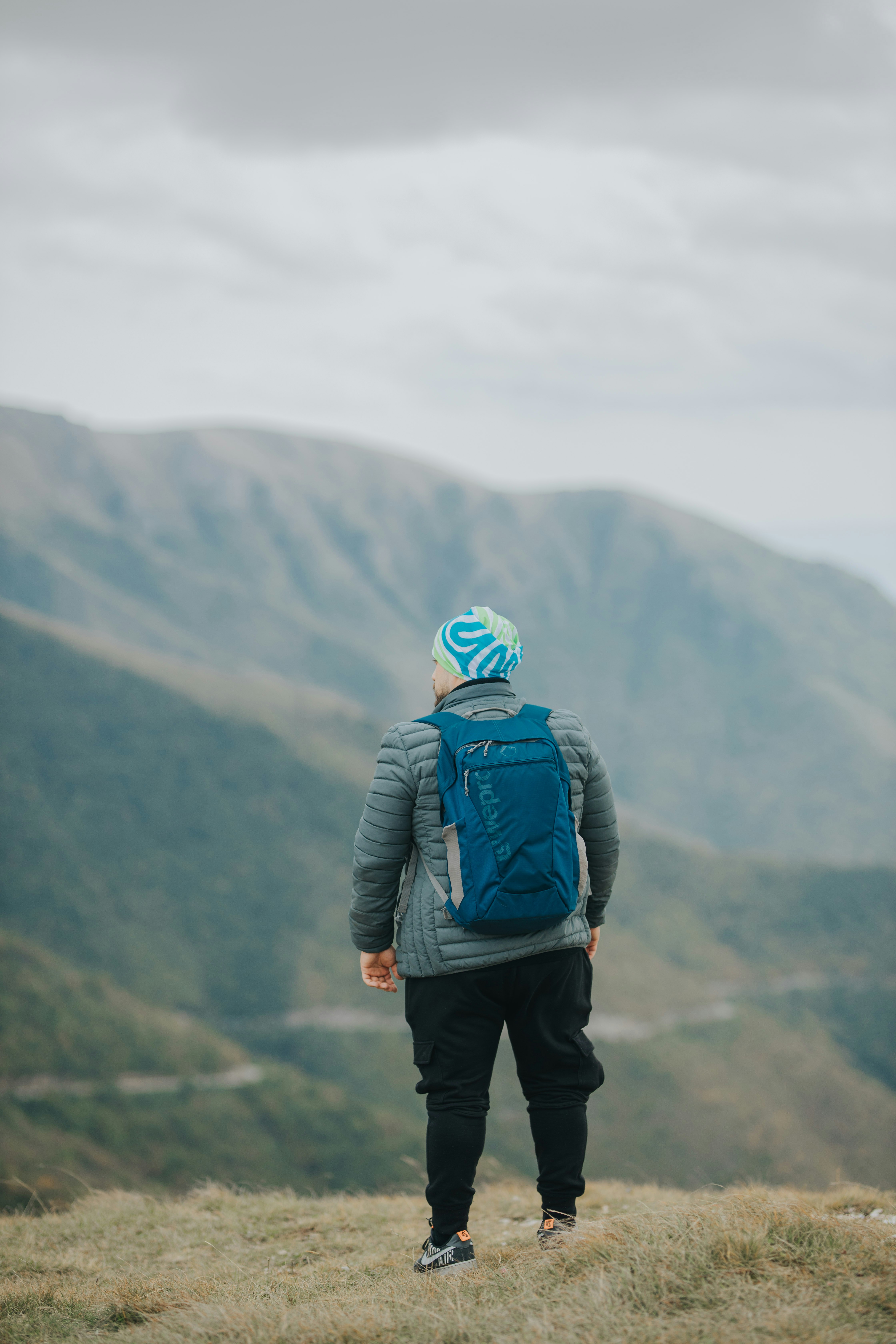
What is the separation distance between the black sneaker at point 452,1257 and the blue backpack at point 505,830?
49.8 inches

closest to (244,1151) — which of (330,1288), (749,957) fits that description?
(749,957)

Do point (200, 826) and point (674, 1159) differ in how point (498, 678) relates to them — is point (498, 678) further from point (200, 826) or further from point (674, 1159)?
point (200, 826)

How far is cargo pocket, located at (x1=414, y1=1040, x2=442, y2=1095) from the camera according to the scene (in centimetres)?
397

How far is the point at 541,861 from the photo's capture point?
3857 mm

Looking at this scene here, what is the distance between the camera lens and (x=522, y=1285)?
12.3 ft

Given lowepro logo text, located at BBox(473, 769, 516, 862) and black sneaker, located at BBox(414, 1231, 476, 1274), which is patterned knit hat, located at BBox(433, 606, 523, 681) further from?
black sneaker, located at BBox(414, 1231, 476, 1274)

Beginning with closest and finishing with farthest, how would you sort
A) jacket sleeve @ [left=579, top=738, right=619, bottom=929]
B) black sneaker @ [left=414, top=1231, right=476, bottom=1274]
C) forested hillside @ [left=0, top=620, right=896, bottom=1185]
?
black sneaker @ [left=414, top=1231, right=476, bottom=1274] < jacket sleeve @ [left=579, top=738, right=619, bottom=929] < forested hillside @ [left=0, top=620, right=896, bottom=1185]

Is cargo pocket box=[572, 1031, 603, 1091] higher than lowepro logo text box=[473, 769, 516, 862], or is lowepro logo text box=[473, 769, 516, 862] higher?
lowepro logo text box=[473, 769, 516, 862]

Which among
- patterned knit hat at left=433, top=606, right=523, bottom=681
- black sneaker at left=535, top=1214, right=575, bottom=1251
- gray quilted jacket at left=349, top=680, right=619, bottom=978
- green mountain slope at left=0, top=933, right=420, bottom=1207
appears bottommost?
green mountain slope at left=0, top=933, right=420, bottom=1207

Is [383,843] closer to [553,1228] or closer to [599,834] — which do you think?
[599,834]

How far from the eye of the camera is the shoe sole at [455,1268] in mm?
4023

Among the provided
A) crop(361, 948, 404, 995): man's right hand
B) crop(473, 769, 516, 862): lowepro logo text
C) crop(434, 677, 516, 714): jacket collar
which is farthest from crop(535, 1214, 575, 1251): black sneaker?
Answer: crop(434, 677, 516, 714): jacket collar

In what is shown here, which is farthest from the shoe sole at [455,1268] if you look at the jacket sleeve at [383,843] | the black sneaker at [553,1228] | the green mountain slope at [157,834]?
the green mountain slope at [157,834]

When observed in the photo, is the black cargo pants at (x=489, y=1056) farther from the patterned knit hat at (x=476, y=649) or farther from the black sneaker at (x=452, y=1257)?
the patterned knit hat at (x=476, y=649)
